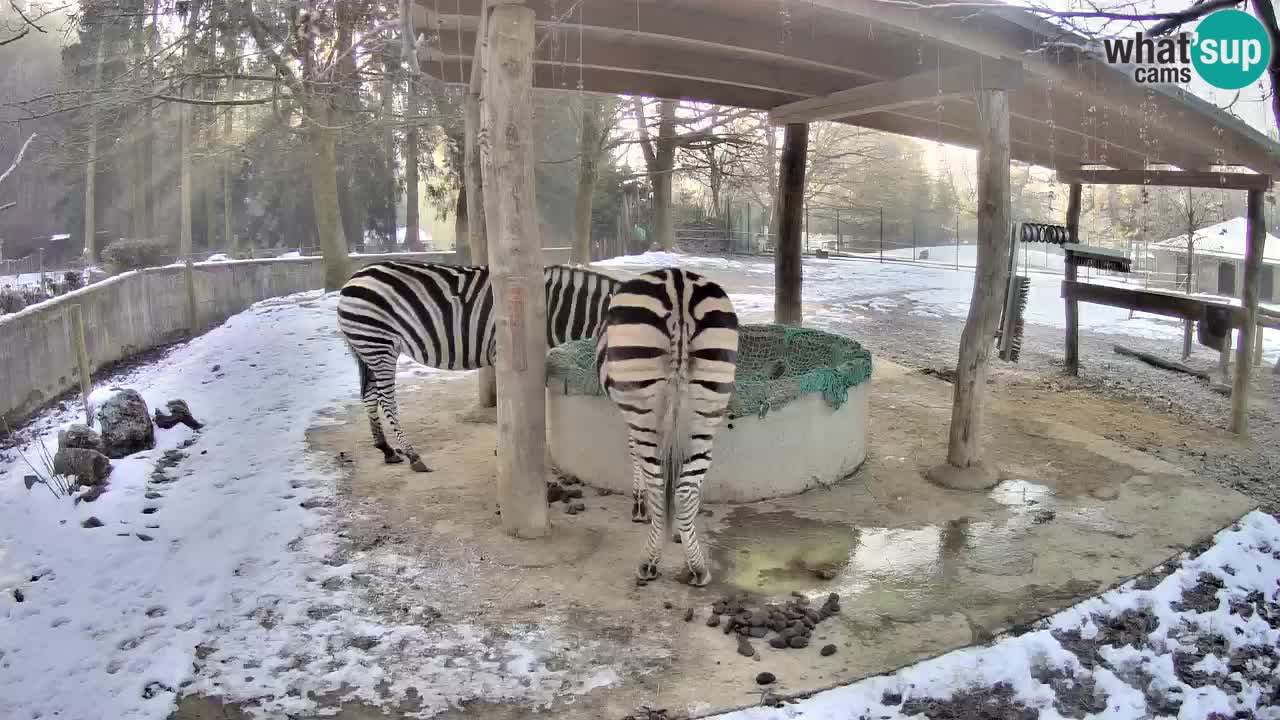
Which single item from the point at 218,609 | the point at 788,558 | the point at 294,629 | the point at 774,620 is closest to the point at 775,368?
the point at 788,558

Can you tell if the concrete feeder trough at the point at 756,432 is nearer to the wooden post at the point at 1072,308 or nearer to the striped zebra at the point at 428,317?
the striped zebra at the point at 428,317

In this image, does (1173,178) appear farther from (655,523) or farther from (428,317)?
(428,317)

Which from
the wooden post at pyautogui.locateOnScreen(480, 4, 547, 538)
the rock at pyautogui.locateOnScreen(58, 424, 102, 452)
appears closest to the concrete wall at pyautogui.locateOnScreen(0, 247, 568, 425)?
the rock at pyautogui.locateOnScreen(58, 424, 102, 452)

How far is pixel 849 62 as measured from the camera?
6.91 m

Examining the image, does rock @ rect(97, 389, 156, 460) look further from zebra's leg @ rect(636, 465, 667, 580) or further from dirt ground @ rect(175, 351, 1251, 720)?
zebra's leg @ rect(636, 465, 667, 580)

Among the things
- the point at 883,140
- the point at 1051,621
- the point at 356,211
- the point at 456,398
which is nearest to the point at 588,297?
the point at 456,398

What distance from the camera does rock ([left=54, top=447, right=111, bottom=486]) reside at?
18.9 feet

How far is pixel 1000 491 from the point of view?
19.3ft

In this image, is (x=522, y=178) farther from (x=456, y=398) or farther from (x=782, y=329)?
(x=456, y=398)

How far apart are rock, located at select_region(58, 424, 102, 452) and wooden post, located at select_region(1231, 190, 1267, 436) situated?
978cm

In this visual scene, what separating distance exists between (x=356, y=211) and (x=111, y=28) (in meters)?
14.8

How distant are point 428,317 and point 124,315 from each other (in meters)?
7.73

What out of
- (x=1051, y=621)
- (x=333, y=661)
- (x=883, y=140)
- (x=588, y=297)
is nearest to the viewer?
(x=333, y=661)

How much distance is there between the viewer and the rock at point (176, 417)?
289 inches
